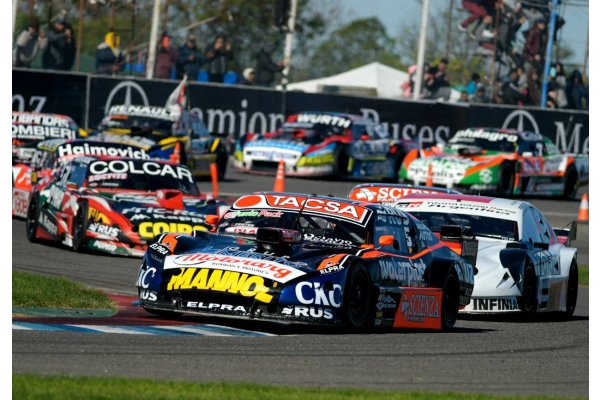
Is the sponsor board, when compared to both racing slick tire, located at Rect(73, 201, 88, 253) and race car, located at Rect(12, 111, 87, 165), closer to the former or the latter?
racing slick tire, located at Rect(73, 201, 88, 253)

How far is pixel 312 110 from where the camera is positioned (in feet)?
116

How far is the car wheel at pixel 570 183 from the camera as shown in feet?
106

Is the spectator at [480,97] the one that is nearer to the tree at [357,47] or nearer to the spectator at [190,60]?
the spectator at [190,60]

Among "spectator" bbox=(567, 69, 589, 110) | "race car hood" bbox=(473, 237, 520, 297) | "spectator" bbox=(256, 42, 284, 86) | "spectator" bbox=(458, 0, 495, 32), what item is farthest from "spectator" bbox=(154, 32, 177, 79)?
"race car hood" bbox=(473, 237, 520, 297)

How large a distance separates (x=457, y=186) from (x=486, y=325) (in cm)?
1600

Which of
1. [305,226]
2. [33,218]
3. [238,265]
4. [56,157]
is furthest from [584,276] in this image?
[238,265]

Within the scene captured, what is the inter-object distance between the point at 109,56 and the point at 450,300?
884 inches

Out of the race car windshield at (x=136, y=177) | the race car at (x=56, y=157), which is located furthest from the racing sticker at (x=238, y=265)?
the race car at (x=56, y=157)

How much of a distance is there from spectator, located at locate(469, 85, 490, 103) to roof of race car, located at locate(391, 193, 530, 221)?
22.2m

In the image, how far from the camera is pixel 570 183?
32594 mm

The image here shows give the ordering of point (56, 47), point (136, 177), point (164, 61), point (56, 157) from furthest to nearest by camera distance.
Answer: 1. point (164, 61)
2. point (56, 47)
3. point (56, 157)
4. point (136, 177)

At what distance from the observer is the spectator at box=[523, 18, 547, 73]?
127ft

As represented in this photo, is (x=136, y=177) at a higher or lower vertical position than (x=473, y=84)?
lower

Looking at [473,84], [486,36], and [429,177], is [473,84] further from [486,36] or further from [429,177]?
[429,177]
